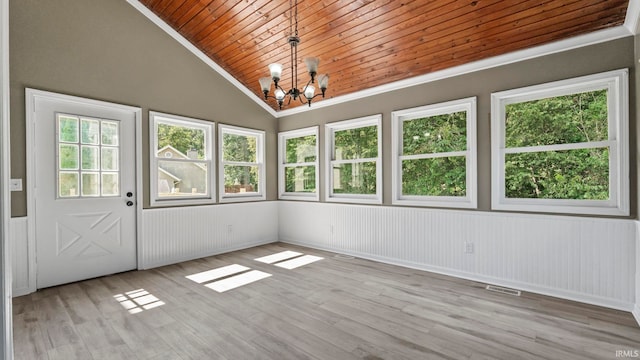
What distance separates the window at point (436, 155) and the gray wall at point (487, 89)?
10 centimetres

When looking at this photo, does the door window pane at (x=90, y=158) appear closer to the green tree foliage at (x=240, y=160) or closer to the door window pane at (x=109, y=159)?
the door window pane at (x=109, y=159)

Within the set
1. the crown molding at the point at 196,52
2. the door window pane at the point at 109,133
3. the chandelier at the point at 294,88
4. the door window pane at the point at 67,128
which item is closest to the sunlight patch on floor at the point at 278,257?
the chandelier at the point at 294,88

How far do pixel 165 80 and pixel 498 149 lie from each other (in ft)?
14.7

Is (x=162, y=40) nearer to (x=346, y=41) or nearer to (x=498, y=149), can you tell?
(x=346, y=41)

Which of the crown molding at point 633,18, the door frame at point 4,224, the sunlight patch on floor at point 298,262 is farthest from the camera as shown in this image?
the sunlight patch on floor at point 298,262

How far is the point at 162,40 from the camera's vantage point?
14.1 ft

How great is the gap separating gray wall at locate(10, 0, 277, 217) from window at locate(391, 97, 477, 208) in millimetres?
2900

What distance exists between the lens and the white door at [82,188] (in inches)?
134

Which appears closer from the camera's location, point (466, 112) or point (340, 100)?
point (466, 112)

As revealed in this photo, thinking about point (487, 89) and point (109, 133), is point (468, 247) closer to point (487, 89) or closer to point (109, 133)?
point (487, 89)

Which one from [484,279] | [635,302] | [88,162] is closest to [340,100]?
[484,279]

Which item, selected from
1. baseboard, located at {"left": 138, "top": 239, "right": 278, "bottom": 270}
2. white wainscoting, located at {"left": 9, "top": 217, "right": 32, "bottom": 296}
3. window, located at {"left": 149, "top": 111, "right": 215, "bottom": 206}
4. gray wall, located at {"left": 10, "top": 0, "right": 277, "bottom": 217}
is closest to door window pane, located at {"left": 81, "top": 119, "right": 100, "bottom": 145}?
gray wall, located at {"left": 10, "top": 0, "right": 277, "bottom": 217}

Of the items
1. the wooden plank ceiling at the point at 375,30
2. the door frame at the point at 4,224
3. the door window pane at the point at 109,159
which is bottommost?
the door frame at the point at 4,224

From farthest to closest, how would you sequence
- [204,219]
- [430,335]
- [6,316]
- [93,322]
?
[204,219], [93,322], [430,335], [6,316]
